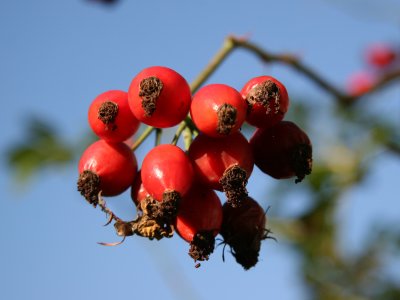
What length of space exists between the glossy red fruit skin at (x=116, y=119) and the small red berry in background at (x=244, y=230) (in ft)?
1.11

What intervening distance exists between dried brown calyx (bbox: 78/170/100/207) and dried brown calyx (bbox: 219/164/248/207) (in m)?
0.35

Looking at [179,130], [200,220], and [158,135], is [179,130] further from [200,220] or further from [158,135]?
[200,220]

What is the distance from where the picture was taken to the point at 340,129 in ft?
14.8

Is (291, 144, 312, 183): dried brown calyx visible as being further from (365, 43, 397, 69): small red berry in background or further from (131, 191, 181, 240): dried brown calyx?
(365, 43, 397, 69): small red berry in background

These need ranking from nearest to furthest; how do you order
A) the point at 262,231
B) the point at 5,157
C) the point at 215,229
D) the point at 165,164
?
the point at 165,164, the point at 215,229, the point at 262,231, the point at 5,157

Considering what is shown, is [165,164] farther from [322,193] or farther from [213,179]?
[322,193]

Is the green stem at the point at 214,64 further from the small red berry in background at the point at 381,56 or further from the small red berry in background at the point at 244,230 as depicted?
the small red berry in background at the point at 381,56

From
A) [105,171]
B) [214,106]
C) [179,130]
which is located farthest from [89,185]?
[214,106]

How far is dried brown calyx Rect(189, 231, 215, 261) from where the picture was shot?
4.91 feet

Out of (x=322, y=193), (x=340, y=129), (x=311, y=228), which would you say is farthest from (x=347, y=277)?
(x=340, y=129)

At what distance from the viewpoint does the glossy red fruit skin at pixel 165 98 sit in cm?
144

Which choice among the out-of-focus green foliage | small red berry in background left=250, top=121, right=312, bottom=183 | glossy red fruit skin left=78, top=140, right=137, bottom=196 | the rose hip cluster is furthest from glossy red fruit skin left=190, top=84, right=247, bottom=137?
the out-of-focus green foliage

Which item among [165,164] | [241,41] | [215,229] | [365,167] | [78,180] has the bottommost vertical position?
[365,167]

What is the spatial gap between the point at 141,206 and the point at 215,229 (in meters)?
0.20
